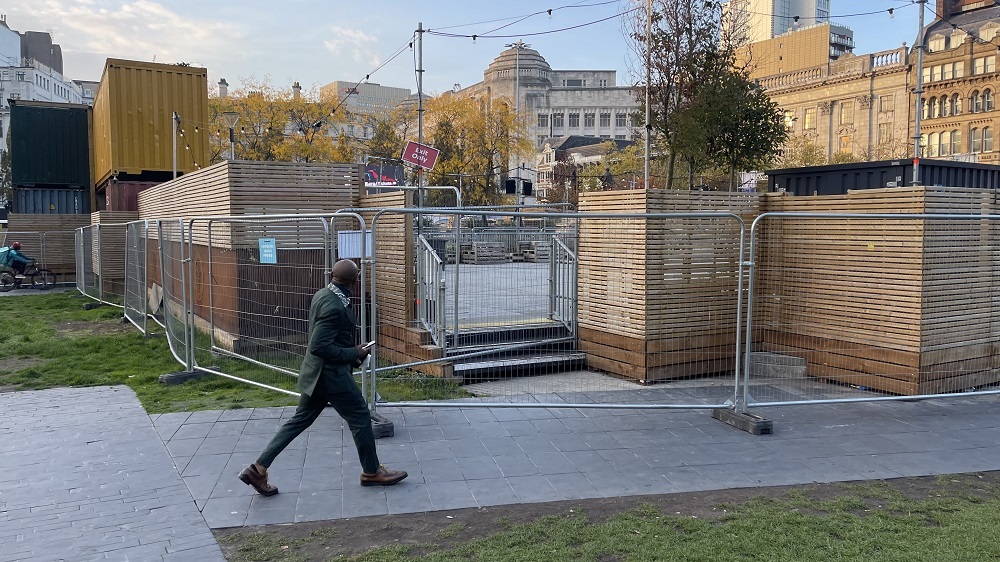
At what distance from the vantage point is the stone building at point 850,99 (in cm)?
7425


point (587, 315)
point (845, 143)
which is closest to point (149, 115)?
point (587, 315)

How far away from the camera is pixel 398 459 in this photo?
6.43m

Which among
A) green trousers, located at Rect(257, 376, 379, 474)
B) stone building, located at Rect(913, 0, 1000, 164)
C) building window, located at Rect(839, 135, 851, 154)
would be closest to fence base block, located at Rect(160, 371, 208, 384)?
green trousers, located at Rect(257, 376, 379, 474)

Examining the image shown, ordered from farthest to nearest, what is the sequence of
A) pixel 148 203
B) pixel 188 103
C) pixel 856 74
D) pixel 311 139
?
pixel 856 74 < pixel 311 139 < pixel 188 103 < pixel 148 203

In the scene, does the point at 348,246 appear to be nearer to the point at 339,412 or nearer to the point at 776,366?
the point at 339,412

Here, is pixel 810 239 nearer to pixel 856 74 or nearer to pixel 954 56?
pixel 954 56

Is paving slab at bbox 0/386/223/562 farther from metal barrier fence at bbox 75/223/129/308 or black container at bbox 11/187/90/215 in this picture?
black container at bbox 11/187/90/215

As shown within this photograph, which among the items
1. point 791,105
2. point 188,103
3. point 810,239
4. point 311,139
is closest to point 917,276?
point 810,239

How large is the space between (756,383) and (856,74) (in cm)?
8057

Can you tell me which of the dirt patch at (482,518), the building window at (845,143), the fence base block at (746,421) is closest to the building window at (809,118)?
the building window at (845,143)

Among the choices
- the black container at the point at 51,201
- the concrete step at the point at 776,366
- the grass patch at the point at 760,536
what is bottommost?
the grass patch at the point at 760,536

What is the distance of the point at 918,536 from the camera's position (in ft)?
16.0

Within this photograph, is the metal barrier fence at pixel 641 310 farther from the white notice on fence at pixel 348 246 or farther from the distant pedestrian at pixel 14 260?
the distant pedestrian at pixel 14 260

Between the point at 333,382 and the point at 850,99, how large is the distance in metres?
85.4
